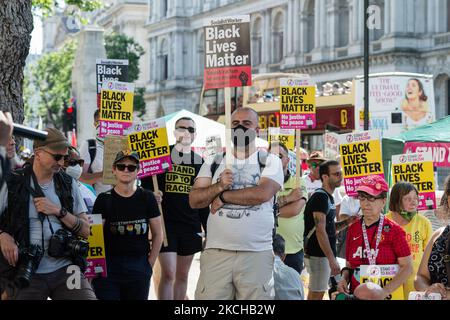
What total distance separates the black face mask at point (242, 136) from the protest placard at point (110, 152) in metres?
2.10

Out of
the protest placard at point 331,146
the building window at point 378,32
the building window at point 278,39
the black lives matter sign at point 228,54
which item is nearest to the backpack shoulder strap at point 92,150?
the black lives matter sign at point 228,54

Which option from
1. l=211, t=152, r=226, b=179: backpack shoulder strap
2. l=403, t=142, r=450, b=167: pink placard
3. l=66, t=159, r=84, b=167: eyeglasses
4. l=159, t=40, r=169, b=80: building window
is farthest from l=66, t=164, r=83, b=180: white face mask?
l=159, t=40, r=169, b=80: building window

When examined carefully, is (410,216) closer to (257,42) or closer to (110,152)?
(110,152)

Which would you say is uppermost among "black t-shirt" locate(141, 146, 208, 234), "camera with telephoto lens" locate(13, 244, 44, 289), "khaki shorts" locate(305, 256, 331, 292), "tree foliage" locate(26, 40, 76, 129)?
"tree foliage" locate(26, 40, 76, 129)

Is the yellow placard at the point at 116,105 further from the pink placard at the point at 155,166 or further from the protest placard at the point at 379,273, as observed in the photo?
the protest placard at the point at 379,273

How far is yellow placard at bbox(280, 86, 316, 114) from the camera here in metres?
11.4

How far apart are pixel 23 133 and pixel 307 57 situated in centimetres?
4865

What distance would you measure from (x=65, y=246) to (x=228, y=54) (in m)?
1.95

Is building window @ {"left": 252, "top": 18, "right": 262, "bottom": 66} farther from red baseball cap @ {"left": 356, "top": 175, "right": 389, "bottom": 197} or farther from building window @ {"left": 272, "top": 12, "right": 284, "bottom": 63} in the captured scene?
red baseball cap @ {"left": 356, "top": 175, "right": 389, "bottom": 197}

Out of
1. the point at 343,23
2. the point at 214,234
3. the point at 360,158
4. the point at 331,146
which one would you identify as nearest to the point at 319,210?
the point at 360,158

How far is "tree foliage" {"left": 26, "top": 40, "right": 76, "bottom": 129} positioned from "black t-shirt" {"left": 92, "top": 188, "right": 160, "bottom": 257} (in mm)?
56700

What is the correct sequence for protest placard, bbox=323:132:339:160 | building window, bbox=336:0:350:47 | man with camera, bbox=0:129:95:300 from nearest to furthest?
man with camera, bbox=0:129:95:300
protest placard, bbox=323:132:339:160
building window, bbox=336:0:350:47

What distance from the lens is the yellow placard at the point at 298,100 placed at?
37.4 ft
